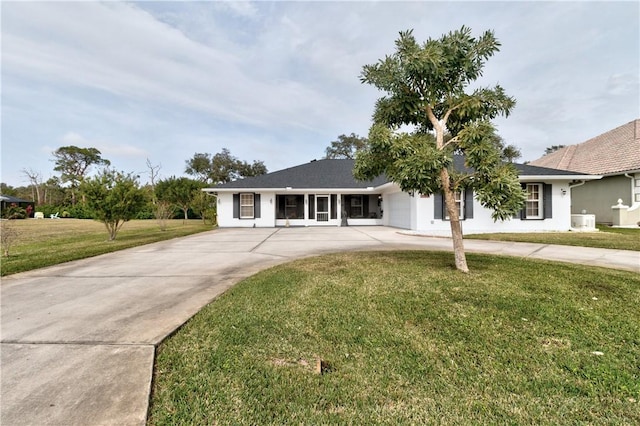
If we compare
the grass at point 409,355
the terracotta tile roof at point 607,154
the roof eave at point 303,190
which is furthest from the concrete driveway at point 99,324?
the terracotta tile roof at point 607,154

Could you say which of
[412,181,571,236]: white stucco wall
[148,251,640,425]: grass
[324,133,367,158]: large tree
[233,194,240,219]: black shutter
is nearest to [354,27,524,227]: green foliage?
[148,251,640,425]: grass

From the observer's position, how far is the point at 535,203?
536 inches

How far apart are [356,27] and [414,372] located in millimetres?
12340

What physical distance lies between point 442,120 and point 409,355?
451cm

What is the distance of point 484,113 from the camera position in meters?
5.12

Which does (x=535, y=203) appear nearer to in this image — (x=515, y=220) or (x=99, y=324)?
(x=515, y=220)

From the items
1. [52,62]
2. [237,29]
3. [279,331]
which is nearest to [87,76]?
[52,62]

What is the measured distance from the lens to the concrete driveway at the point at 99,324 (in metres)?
1.87

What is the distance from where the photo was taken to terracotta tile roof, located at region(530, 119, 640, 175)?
596 inches

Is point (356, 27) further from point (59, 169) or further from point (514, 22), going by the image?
point (59, 169)

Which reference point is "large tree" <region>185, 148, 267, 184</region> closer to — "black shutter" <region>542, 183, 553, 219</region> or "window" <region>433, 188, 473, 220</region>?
"window" <region>433, 188, 473, 220</region>

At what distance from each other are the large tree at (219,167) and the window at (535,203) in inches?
1185

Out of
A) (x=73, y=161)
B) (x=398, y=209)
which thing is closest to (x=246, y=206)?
(x=398, y=209)

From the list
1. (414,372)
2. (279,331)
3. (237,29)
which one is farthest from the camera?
(237,29)
